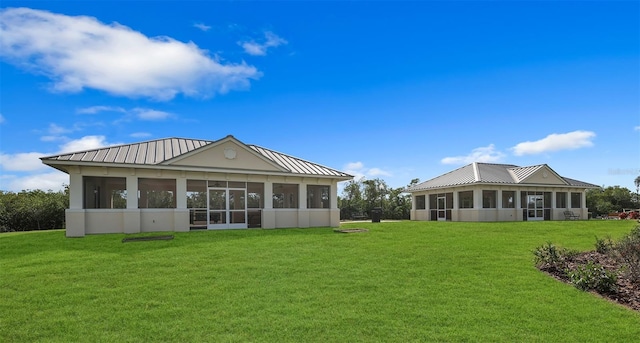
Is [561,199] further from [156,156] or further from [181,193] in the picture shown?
[156,156]

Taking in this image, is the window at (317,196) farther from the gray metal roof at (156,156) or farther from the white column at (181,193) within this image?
the white column at (181,193)

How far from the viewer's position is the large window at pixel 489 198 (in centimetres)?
2938

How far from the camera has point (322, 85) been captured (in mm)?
19078

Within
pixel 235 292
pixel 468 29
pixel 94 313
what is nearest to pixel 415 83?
pixel 468 29

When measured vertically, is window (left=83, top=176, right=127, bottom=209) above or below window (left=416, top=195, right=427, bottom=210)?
above

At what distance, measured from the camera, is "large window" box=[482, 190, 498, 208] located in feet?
96.4

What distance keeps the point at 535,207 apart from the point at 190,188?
26100 millimetres

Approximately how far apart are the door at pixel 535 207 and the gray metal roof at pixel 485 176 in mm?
1967

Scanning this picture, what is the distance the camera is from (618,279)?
9.07 meters

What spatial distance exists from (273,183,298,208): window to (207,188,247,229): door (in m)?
1.71

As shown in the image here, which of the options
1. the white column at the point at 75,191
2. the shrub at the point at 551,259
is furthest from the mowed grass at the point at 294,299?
the white column at the point at 75,191

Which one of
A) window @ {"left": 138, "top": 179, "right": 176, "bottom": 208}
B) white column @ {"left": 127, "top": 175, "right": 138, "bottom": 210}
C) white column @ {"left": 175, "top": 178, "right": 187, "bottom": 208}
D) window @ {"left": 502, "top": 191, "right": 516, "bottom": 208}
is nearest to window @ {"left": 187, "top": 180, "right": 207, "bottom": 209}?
white column @ {"left": 175, "top": 178, "right": 187, "bottom": 208}

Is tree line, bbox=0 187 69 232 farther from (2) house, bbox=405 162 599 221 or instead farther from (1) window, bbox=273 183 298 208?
(2) house, bbox=405 162 599 221

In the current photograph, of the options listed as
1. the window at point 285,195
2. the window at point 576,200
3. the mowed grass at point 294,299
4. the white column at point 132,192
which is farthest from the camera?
the window at point 576,200
